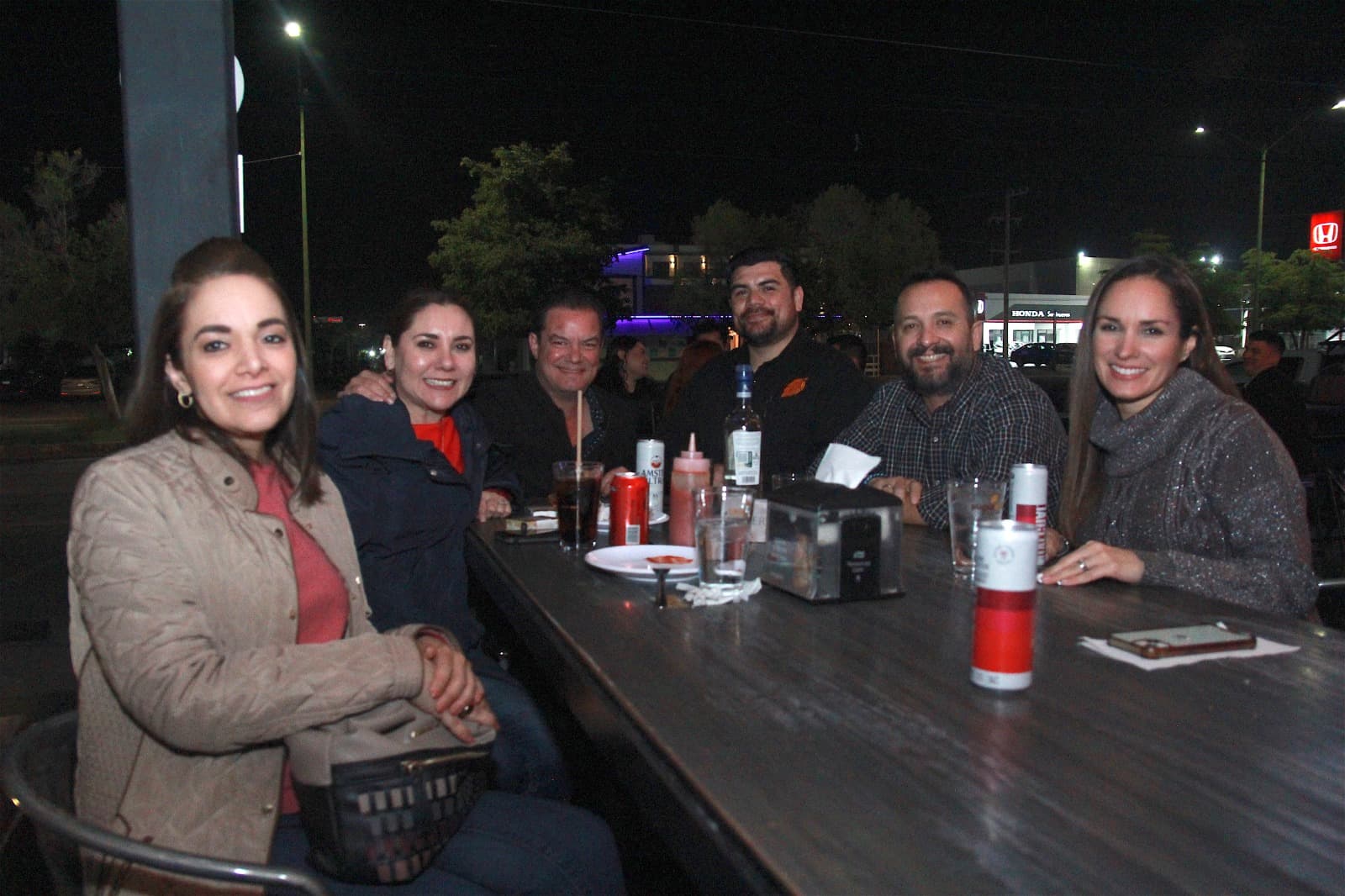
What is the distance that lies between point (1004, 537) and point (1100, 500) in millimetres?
1522

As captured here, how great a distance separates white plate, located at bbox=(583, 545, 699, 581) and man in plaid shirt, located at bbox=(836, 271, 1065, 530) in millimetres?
863

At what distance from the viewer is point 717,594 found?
206cm

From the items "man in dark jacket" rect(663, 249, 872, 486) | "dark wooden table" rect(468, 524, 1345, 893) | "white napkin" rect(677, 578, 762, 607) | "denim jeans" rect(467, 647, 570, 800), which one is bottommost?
"denim jeans" rect(467, 647, 570, 800)

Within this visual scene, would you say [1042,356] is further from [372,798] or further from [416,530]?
[372,798]

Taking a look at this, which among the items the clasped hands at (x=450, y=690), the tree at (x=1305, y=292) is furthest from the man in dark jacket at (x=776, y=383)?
the tree at (x=1305, y=292)

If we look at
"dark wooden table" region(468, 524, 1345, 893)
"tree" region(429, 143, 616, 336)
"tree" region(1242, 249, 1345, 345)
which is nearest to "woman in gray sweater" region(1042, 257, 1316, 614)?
"dark wooden table" region(468, 524, 1345, 893)

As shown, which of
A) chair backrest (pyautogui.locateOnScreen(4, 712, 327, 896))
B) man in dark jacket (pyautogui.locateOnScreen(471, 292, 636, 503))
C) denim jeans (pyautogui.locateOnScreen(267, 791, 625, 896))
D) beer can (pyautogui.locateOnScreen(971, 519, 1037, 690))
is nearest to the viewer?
chair backrest (pyautogui.locateOnScreen(4, 712, 327, 896))

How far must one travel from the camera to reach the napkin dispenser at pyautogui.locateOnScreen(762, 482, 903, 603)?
2002 millimetres

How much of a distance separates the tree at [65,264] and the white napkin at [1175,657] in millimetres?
22322

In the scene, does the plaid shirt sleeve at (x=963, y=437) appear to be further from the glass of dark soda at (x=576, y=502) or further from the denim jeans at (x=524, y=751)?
the denim jeans at (x=524, y=751)

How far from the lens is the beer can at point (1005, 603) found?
1414 millimetres

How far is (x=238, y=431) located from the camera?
1.90m

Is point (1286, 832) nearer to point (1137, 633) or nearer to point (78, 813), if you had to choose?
point (1137, 633)

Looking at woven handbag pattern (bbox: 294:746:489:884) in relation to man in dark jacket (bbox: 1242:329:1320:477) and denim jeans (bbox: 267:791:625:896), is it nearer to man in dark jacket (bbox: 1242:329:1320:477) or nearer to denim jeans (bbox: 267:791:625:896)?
denim jeans (bbox: 267:791:625:896)
